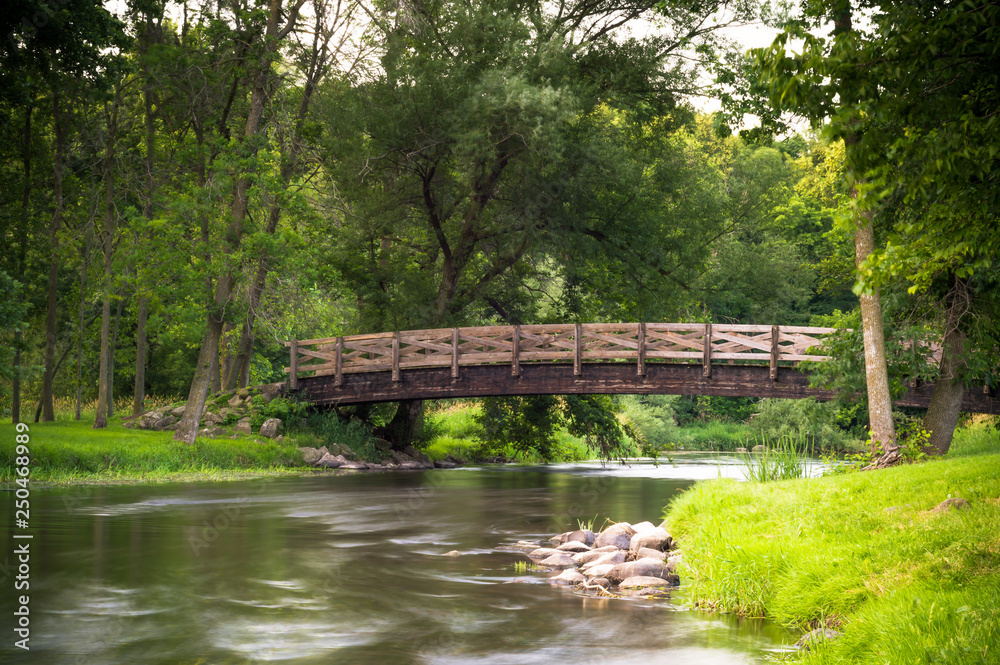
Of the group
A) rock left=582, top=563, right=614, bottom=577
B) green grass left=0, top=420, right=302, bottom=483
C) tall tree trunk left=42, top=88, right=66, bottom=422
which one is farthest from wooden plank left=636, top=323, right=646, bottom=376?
tall tree trunk left=42, top=88, right=66, bottom=422

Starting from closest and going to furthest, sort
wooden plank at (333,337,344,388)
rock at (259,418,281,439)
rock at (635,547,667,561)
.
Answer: rock at (635,547,667,561) → rock at (259,418,281,439) → wooden plank at (333,337,344,388)

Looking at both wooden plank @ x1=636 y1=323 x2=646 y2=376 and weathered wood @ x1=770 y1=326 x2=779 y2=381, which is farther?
wooden plank @ x1=636 y1=323 x2=646 y2=376

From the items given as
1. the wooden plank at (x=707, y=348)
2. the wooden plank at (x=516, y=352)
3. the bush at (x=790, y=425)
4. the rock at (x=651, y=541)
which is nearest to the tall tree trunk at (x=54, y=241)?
the wooden plank at (x=516, y=352)

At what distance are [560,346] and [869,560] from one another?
1657cm

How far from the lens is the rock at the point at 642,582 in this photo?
9039mm

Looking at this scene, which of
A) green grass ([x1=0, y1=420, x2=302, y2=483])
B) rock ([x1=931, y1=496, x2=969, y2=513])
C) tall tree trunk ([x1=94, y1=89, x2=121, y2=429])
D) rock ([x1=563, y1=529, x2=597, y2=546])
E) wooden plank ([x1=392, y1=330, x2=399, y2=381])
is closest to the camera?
rock ([x1=931, y1=496, x2=969, y2=513])

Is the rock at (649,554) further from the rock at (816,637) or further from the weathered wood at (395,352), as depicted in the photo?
the weathered wood at (395,352)

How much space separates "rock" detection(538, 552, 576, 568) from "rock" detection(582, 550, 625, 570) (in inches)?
12.3

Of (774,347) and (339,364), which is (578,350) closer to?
(774,347)

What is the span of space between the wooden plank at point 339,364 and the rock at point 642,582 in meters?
18.0

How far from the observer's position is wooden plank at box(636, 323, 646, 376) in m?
22.9

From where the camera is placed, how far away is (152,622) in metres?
7.33

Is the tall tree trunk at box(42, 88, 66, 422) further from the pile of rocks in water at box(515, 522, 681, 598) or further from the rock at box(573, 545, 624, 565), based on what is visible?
the rock at box(573, 545, 624, 565)

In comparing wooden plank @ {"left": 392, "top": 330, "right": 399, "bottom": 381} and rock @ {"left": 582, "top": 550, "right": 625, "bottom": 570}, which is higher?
wooden plank @ {"left": 392, "top": 330, "right": 399, "bottom": 381}
